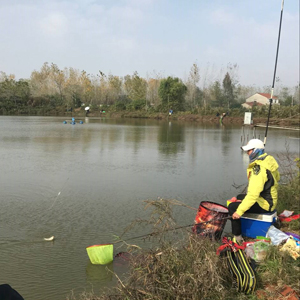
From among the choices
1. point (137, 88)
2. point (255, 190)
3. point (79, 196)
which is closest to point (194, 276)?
point (255, 190)

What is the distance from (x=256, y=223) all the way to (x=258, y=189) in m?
0.52

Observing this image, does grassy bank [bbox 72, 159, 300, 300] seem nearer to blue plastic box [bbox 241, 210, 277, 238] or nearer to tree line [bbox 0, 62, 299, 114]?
blue plastic box [bbox 241, 210, 277, 238]

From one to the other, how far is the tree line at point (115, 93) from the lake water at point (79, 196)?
33360 mm

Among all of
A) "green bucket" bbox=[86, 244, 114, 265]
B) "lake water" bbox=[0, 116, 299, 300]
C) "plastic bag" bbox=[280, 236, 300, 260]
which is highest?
"plastic bag" bbox=[280, 236, 300, 260]

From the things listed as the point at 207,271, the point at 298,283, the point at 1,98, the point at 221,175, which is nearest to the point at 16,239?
the point at 207,271

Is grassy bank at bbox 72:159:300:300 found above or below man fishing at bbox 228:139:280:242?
below

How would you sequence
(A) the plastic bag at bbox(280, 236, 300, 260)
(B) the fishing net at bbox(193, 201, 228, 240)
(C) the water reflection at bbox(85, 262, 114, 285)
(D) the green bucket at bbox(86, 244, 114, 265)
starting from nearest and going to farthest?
1. (A) the plastic bag at bbox(280, 236, 300, 260)
2. (C) the water reflection at bbox(85, 262, 114, 285)
3. (D) the green bucket at bbox(86, 244, 114, 265)
4. (B) the fishing net at bbox(193, 201, 228, 240)

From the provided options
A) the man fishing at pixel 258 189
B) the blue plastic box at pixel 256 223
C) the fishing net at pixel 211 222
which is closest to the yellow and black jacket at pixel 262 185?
the man fishing at pixel 258 189

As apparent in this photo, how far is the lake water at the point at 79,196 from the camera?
154 inches

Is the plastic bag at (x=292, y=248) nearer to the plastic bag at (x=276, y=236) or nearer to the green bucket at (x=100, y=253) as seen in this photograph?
the plastic bag at (x=276, y=236)

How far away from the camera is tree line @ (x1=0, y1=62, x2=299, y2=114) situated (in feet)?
157

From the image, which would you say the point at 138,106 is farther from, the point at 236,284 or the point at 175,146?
the point at 236,284

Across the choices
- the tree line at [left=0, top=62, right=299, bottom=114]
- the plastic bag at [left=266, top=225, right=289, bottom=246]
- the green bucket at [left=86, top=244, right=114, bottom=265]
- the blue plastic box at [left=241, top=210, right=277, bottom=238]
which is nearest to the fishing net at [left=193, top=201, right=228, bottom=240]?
the blue plastic box at [left=241, top=210, right=277, bottom=238]

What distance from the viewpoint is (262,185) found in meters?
3.87
